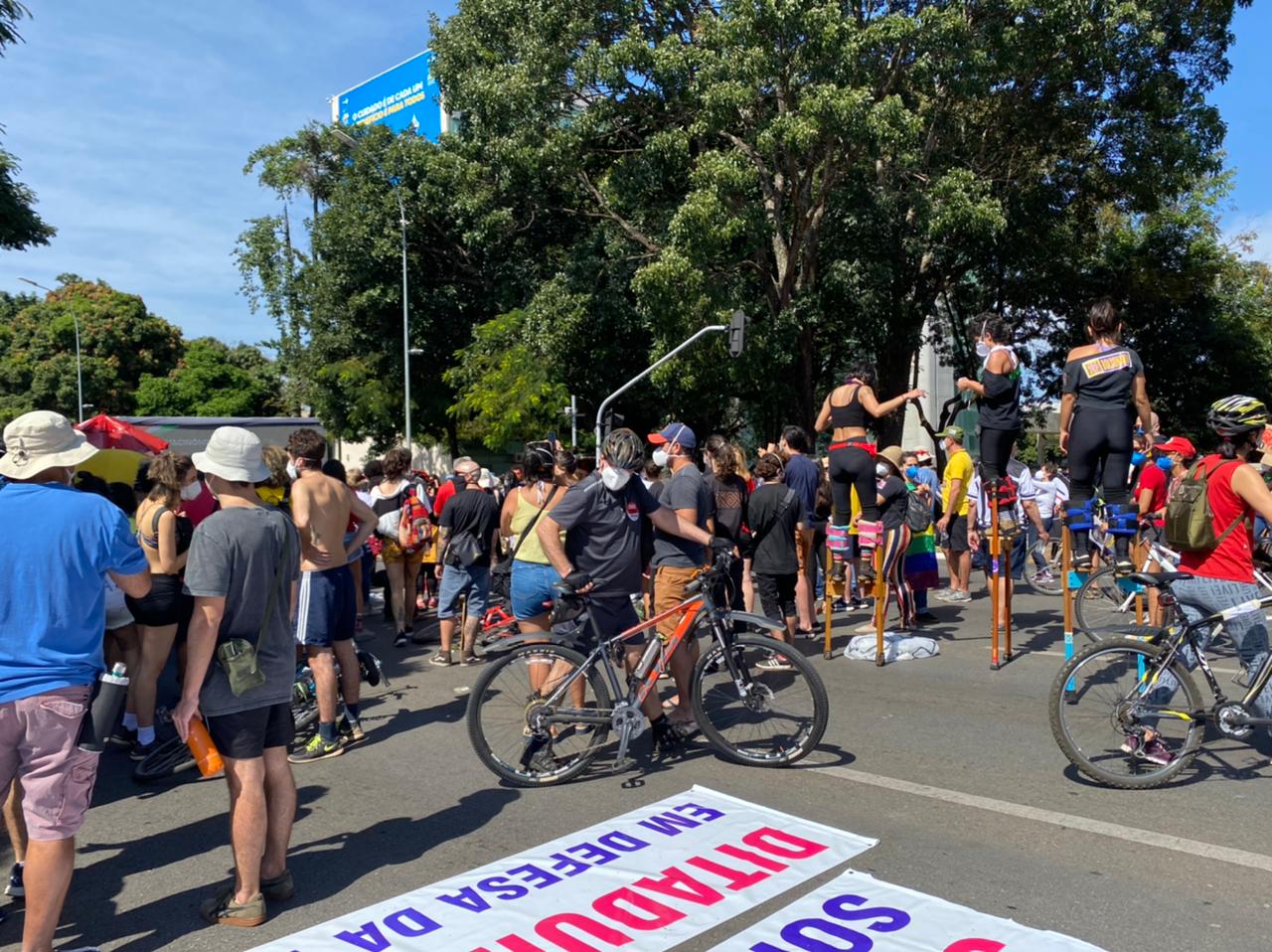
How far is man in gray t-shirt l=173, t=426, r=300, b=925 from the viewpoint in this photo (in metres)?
3.91

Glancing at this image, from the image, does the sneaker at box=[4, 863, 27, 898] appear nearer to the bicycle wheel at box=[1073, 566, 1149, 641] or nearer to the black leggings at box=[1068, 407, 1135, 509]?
the black leggings at box=[1068, 407, 1135, 509]

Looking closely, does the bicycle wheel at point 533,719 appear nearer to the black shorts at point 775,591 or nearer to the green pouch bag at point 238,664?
the green pouch bag at point 238,664

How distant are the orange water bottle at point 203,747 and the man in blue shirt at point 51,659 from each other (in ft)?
1.14

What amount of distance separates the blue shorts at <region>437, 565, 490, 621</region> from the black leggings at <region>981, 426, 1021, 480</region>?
15.0 feet

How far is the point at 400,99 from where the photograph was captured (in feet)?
172

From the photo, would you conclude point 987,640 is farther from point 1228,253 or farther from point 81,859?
point 1228,253

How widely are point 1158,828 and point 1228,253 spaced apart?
30.7 meters

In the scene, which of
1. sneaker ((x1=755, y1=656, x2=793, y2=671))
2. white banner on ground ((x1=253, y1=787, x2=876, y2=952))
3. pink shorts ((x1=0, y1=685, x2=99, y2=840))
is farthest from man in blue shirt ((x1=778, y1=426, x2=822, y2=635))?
pink shorts ((x1=0, y1=685, x2=99, y2=840))

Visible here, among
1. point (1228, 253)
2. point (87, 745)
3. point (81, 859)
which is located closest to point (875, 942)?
point (87, 745)

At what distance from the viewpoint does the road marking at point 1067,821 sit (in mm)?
4324

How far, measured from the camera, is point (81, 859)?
4742 millimetres

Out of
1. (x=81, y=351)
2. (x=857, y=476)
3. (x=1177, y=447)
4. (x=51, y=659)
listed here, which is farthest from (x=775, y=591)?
(x=81, y=351)

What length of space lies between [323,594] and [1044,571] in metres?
9.82

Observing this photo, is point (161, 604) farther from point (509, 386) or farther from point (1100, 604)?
point (509, 386)
